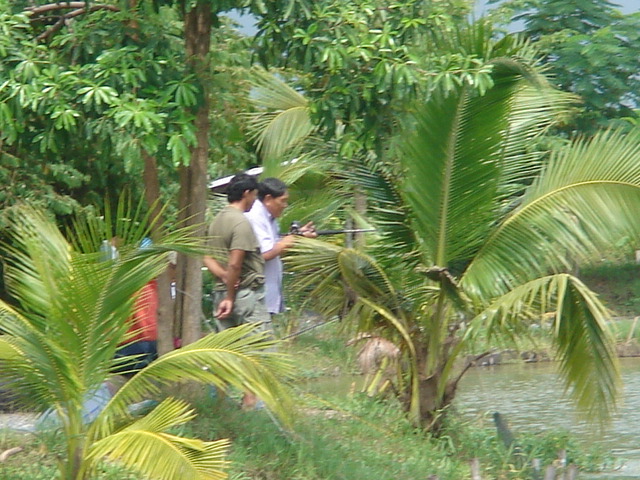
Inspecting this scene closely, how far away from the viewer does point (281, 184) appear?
7844mm

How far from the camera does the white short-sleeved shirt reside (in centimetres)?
777

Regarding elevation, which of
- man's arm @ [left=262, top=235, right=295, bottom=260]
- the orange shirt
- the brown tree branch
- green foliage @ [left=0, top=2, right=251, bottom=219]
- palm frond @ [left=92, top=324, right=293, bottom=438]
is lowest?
the orange shirt

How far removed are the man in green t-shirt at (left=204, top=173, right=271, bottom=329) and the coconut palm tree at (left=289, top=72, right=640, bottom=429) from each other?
3.18 ft

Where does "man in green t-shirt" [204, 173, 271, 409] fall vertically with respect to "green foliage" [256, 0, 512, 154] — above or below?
below

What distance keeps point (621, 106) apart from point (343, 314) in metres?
14.4

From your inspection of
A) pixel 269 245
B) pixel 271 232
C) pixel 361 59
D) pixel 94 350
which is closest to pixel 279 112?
pixel 271 232

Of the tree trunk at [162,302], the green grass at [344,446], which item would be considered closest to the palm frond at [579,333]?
the green grass at [344,446]

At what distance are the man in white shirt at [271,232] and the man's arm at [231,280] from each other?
0.42 m

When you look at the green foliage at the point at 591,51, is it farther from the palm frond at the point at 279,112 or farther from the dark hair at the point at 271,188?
the dark hair at the point at 271,188

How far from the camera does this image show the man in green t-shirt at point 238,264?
728 cm

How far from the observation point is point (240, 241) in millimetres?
7230

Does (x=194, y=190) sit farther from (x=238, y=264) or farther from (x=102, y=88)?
(x=102, y=88)

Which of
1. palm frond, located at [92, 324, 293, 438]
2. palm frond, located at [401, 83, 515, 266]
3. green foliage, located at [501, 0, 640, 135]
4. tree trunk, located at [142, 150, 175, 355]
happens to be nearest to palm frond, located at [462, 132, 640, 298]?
palm frond, located at [401, 83, 515, 266]

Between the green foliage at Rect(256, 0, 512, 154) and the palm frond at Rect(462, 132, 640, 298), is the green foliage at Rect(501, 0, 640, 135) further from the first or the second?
the green foliage at Rect(256, 0, 512, 154)
